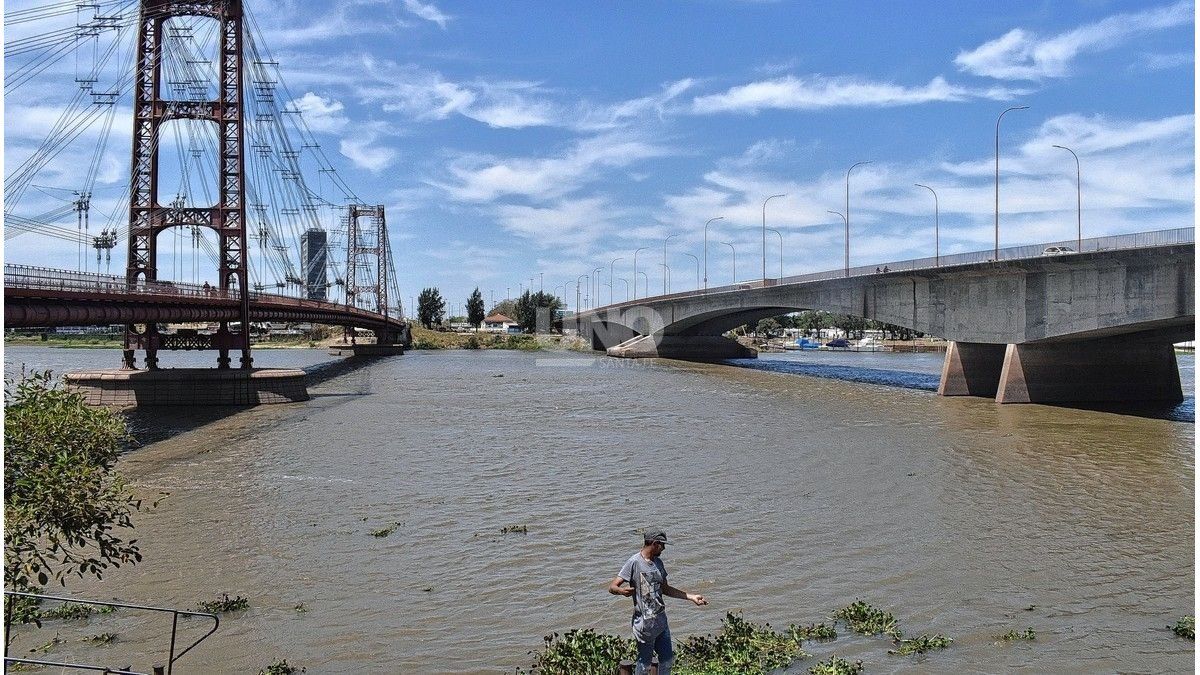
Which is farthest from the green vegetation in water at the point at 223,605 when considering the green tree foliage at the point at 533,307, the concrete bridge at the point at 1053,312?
the green tree foliage at the point at 533,307

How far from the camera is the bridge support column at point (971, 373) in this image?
44438 millimetres

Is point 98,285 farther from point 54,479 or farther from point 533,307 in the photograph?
point 533,307

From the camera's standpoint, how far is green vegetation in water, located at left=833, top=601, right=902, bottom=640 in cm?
1063

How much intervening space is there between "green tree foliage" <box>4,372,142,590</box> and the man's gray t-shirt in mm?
4758

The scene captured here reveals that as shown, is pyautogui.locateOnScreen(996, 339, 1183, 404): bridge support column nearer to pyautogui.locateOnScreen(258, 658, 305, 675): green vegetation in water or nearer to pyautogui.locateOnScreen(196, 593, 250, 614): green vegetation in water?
pyautogui.locateOnScreen(196, 593, 250, 614): green vegetation in water

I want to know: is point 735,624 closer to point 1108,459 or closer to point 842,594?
point 842,594

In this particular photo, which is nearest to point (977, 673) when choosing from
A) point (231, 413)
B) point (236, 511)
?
point (236, 511)

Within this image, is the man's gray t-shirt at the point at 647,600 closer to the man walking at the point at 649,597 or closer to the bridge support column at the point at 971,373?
the man walking at the point at 649,597

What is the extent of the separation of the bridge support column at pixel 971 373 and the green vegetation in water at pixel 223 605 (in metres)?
40.5

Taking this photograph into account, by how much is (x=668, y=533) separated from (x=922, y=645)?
625 centimetres

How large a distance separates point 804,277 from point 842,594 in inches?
2013

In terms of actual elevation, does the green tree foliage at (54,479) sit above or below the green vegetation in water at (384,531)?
above

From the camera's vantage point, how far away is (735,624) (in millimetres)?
10352

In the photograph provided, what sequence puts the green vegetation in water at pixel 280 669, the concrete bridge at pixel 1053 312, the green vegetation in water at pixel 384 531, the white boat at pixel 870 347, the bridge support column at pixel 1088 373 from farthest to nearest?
1. the white boat at pixel 870 347
2. the bridge support column at pixel 1088 373
3. the concrete bridge at pixel 1053 312
4. the green vegetation in water at pixel 384 531
5. the green vegetation in water at pixel 280 669
